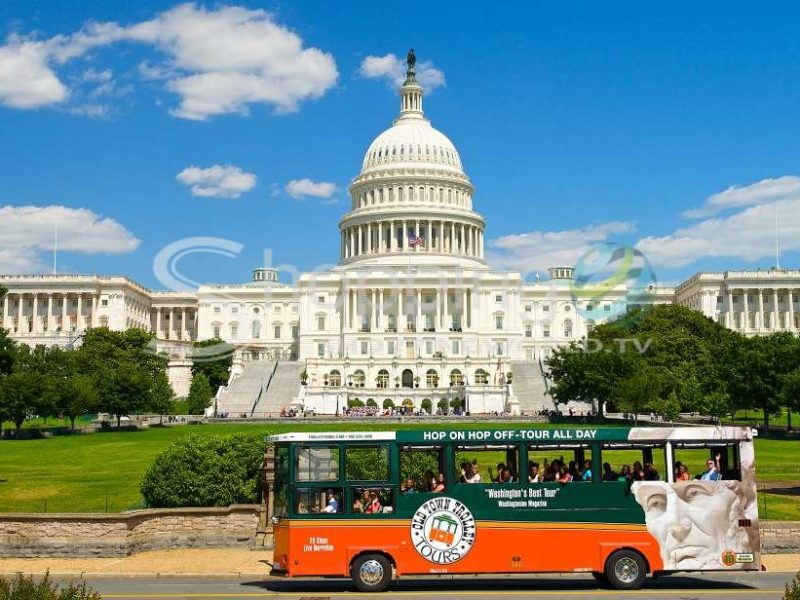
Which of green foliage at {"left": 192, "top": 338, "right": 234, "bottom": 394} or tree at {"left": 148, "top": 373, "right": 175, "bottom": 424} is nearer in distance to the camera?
tree at {"left": 148, "top": 373, "right": 175, "bottom": 424}

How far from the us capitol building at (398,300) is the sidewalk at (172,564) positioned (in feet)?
293

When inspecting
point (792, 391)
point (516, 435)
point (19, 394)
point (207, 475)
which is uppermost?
point (19, 394)

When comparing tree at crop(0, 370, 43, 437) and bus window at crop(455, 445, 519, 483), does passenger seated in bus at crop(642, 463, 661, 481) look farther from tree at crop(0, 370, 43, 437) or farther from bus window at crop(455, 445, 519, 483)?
tree at crop(0, 370, 43, 437)

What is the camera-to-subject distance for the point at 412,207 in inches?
5950

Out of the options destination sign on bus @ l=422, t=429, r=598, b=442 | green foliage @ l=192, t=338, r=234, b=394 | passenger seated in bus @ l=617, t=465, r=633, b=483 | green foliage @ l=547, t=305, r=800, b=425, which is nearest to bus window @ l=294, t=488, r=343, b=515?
destination sign on bus @ l=422, t=429, r=598, b=442

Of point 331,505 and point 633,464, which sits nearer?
point 331,505

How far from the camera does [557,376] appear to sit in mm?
90062

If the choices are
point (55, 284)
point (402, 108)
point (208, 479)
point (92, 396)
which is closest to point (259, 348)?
point (55, 284)

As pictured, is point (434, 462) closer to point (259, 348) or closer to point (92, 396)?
point (92, 396)

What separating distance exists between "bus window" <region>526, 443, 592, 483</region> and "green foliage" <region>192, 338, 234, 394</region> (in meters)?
97.7

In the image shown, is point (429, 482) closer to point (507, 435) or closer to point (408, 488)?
point (408, 488)

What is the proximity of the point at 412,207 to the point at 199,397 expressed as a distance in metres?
60.0

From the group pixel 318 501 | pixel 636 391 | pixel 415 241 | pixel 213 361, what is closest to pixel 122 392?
pixel 213 361

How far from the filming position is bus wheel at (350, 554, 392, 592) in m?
21.7
